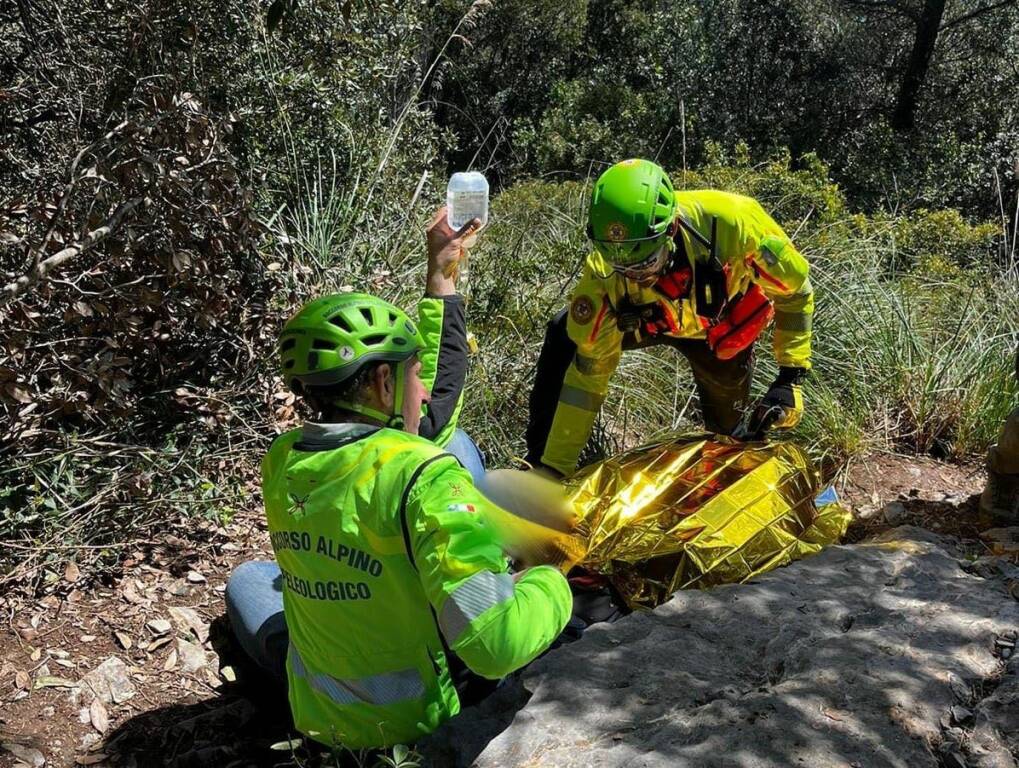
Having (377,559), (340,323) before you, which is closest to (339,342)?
(340,323)

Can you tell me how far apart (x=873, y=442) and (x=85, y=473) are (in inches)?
142

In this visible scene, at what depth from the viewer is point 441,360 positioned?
117 inches

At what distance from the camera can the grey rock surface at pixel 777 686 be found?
1.89 m

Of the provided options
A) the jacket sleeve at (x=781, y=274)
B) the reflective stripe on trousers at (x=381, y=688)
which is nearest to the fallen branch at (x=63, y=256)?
the reflective stripe on trousers at (x=381, y=688)

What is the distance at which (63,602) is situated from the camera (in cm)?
358

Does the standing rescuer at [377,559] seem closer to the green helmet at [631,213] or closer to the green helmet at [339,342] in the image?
the green helmet at [339,342]

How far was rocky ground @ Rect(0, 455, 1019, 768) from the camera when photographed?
193 centimetres

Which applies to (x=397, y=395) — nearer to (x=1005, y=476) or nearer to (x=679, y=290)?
(x=679, y=290)

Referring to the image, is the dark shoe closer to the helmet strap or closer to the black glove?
the black glove

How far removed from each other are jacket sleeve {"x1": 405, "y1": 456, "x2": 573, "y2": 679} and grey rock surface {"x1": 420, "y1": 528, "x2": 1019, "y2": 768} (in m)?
0.36

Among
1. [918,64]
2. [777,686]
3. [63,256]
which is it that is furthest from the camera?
[918,64]

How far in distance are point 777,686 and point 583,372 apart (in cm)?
176

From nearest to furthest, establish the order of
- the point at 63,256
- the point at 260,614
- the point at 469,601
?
the point at 469,601 → the point at 260,614 → the point at 63,256

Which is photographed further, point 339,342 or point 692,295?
point 692,295
